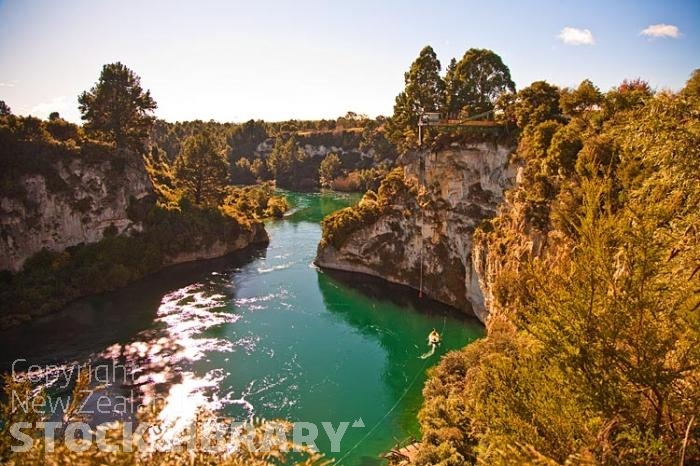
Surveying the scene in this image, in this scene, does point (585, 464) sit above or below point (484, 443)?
above

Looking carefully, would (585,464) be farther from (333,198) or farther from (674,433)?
(333,198)

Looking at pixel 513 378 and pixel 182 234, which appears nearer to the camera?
pixel 513 378

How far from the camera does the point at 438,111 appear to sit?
5497 cm

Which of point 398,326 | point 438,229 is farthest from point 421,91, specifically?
point 398,326

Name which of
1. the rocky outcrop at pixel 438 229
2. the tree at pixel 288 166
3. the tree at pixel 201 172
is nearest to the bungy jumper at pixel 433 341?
the rocky outcrop at pixel 438 229

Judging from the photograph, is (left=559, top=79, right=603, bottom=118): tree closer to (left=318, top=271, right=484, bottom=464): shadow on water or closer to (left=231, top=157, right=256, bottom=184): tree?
(left=318, top=271, right=484, bottom=464): shadow on water

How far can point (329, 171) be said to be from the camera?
123 m

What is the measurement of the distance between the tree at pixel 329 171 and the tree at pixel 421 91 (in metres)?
68.5

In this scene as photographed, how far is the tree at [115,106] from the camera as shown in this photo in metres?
62.5

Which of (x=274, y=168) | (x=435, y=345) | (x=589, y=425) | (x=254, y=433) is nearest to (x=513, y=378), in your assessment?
(x=589, y=425)

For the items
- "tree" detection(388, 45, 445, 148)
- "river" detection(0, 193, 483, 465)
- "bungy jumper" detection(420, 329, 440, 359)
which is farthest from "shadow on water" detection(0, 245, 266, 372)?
"tree" detection(388, 45, 445, 148)

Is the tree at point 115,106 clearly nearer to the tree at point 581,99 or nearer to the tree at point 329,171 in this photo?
the tree at point 581,99

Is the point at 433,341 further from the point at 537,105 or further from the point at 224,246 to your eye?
the point at 224,246

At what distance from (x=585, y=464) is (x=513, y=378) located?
4.19m
